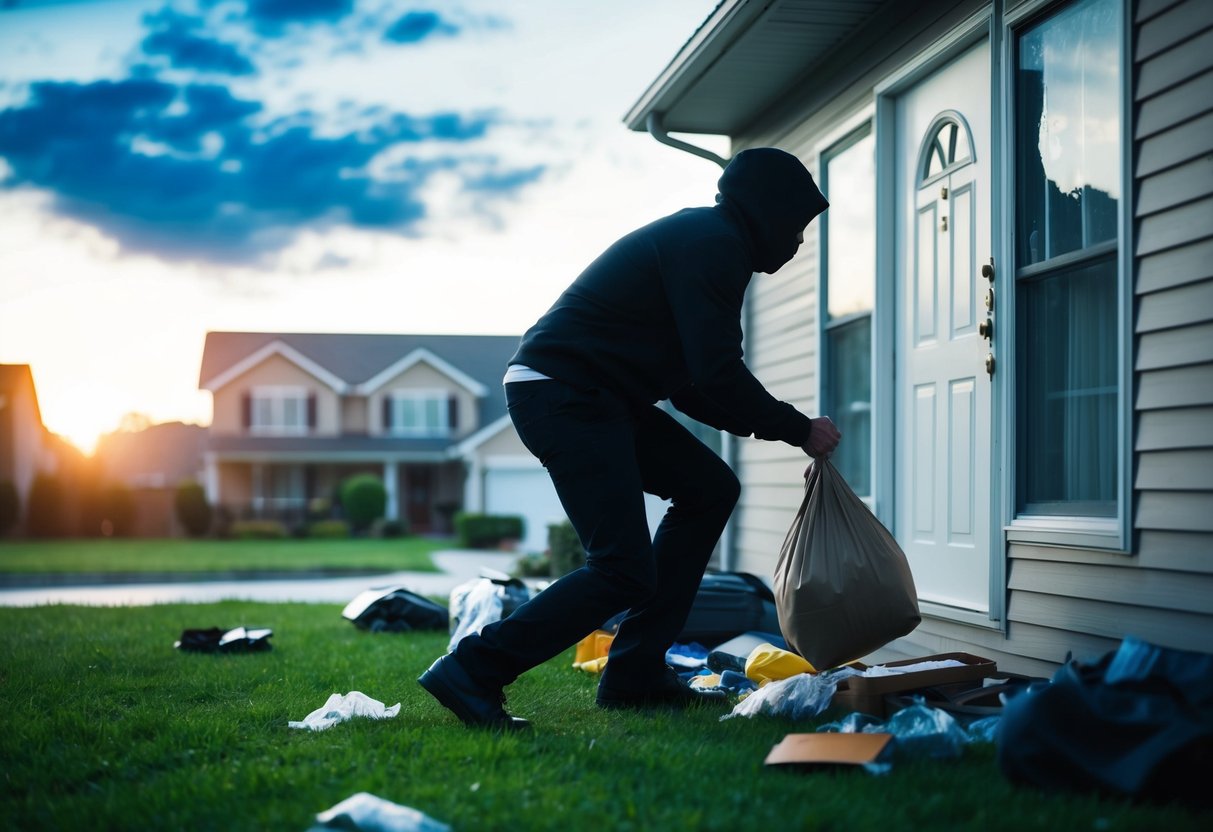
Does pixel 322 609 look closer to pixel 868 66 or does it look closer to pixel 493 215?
pixel 868 66

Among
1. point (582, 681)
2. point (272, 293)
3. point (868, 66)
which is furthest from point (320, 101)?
point (582, 681)

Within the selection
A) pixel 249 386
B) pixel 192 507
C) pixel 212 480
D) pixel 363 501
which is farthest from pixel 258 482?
pixel 363 501

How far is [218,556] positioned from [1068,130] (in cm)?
2127

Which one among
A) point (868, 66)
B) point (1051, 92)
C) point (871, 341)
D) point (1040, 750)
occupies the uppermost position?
point (868, 66)

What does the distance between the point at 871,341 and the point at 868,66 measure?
1.45m

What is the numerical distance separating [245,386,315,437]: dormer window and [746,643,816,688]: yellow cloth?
117ft

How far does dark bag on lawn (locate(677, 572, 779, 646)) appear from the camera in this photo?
5.81 m

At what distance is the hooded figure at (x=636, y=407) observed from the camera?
3.56 m

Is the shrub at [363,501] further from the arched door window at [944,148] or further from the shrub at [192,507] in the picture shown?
the arched door window at [944,148]

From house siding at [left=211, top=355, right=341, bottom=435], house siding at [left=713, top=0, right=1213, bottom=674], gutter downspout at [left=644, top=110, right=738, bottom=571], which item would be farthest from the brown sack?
house siding at [left=211, top=355, right=341, bottom=435]

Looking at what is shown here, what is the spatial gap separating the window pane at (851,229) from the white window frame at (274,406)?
33.8 meters

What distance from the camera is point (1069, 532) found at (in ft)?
13.2

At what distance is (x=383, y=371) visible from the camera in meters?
39.1

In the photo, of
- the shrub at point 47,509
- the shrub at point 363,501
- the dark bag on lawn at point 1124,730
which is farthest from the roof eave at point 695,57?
the shrub at point 47,509
